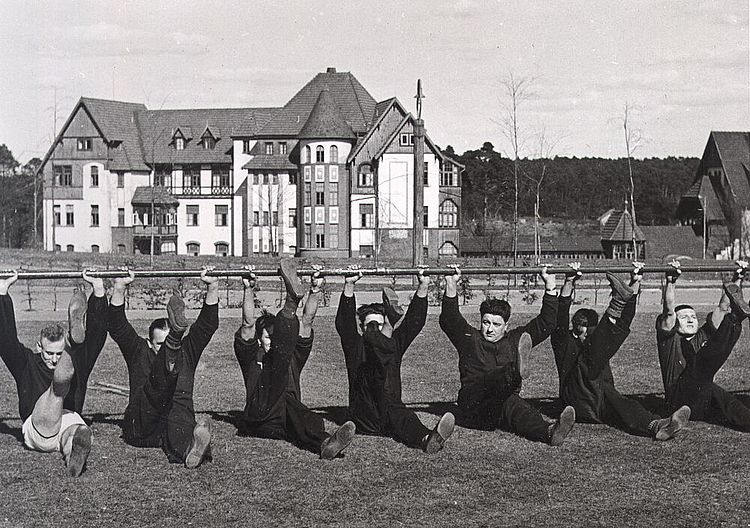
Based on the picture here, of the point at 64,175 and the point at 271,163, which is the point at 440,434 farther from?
the point at 64,175

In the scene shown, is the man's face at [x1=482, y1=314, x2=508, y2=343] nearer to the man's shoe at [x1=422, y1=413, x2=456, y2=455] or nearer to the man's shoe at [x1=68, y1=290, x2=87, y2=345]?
the man's shoe at [x1=422, y1=413, x2=456, y2=455]

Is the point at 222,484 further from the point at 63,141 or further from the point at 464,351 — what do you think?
the point at 63,141

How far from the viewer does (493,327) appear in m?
8.55

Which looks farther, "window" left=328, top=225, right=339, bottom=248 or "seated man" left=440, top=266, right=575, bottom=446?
"window" left=328, top=225, right=339, bottom=248

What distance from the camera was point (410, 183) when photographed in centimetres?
5616

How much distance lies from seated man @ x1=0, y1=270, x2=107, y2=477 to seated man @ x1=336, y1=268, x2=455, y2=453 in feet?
7.29

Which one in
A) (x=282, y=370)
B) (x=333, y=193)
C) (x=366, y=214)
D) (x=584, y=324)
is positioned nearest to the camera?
(x=282, y=370)

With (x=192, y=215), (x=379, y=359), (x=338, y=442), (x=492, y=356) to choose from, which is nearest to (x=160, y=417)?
(x=338, y=442)

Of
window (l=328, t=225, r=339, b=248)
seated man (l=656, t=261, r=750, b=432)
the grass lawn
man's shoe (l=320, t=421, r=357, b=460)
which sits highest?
window (l=328, t=225, r=339, b=248)

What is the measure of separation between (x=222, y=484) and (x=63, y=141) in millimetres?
59261

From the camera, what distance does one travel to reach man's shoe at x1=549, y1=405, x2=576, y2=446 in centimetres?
785

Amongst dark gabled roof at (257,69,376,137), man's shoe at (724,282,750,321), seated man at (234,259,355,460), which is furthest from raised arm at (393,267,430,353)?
dark gabled roof at (257,69,376,137)

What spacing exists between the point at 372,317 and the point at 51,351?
2.87m

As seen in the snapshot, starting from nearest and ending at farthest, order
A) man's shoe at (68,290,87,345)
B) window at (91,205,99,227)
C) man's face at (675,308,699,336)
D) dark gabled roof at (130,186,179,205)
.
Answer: man's shoe at (68,290,87,345) → man's face at (675,308,699,336) → dark gabled roof at (130,186,179,205) → window at (91,205,99,227)
